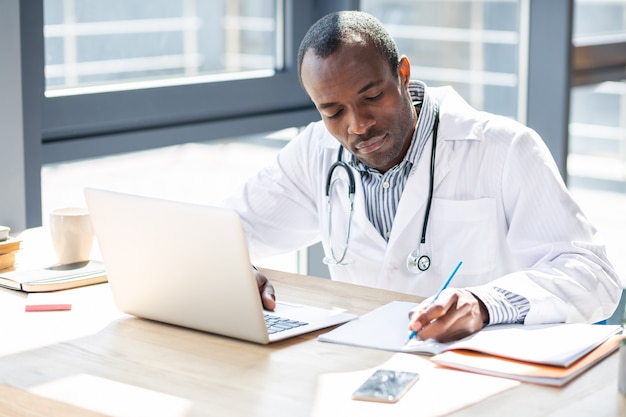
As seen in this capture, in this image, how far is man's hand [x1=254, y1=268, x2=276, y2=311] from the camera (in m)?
1.75

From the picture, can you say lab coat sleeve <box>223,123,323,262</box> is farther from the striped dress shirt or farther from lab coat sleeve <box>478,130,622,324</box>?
lab coat sleeve <box>478,130,622,324</box>

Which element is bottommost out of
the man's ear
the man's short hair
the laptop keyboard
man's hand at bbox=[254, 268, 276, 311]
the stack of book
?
the laptop keyboard

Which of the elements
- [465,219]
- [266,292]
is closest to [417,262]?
[465,219]

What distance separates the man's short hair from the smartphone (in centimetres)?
82

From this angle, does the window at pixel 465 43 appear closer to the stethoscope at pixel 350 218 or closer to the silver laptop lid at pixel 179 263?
the stethoscope at pixel 350 218

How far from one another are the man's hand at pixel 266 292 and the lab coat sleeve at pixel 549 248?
404mm

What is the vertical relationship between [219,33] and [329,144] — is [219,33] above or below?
above

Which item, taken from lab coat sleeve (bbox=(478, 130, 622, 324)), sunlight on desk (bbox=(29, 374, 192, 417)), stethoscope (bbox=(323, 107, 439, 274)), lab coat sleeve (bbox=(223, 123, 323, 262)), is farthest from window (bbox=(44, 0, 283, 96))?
sunlight on desk (bbox=(29, 374, 192, 417))

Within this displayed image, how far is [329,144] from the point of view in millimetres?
2270

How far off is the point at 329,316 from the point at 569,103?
80.3 inches

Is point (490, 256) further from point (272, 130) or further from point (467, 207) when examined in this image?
point (272, 130)

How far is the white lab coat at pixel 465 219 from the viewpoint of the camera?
1.82m

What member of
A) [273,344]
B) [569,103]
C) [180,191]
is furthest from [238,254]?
[569,103]

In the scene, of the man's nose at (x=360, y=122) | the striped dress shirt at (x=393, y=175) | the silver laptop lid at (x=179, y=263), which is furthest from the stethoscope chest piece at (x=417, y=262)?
the silver laptop lid at (x=179, y=263)
